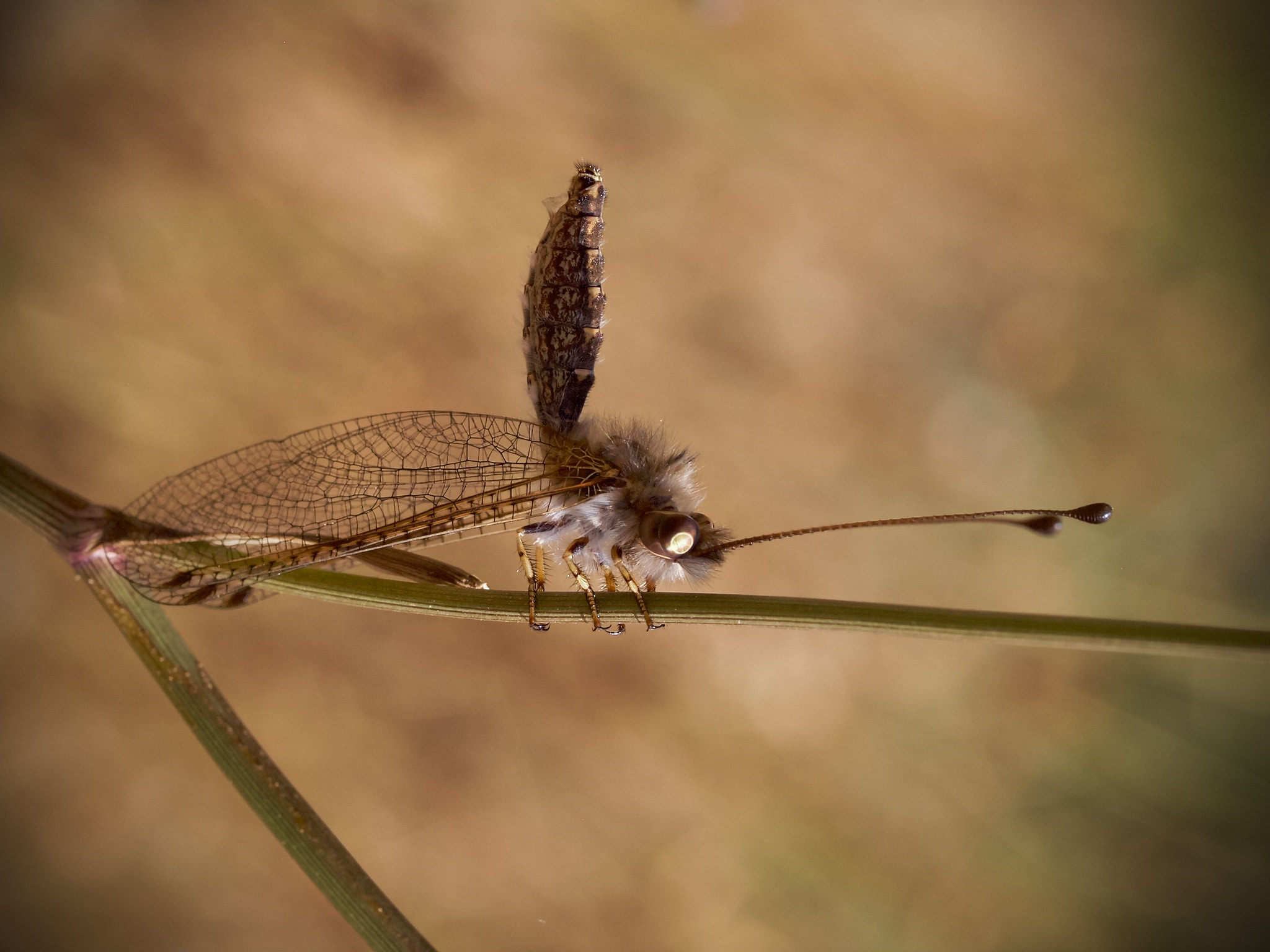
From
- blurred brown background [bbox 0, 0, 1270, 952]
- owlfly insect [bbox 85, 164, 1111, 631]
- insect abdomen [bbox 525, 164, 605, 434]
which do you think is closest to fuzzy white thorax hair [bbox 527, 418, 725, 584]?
owlfly insect [bbox 85, 164, 1111, 631]

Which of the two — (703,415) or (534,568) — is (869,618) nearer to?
(534,568)

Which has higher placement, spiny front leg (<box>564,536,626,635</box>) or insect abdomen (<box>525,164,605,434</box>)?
insect abdomen (<box>525,164,605,434</box>)

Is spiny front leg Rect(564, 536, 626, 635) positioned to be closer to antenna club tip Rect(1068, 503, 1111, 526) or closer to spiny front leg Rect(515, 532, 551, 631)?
spiny front leg Rect(515, 532, 551, 631)

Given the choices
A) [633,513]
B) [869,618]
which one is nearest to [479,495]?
[633,513]

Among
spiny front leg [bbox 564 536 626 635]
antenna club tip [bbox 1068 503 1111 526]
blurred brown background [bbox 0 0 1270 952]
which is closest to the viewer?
antenna club tip [bbox 1068 503 1111 526]

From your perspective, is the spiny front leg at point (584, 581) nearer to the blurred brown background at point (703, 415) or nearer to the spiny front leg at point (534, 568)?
the spiny front leg at point (534, 568)

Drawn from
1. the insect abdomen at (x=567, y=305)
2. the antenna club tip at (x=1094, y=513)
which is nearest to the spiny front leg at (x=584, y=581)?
the insect abdomen at (x=567, y=305)

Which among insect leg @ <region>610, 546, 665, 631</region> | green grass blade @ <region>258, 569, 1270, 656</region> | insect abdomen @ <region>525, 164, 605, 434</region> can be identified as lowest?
green grass blade @ <region>258, 569, 1270, 656</region>

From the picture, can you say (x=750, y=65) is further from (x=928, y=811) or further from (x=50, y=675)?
(x=50, y=675)
